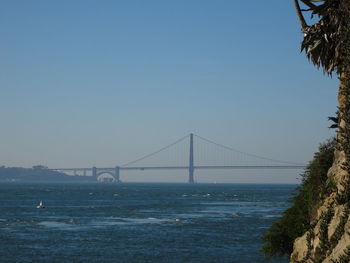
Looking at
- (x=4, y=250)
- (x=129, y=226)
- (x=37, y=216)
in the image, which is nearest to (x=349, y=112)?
(x=4, y=250)

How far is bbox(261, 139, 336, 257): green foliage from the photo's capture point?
18.0m

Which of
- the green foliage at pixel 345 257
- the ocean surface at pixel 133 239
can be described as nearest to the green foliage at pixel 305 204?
the green foliage at pixel 345 257

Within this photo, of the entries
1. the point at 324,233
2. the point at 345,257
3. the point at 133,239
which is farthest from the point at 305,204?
the point at 133,239

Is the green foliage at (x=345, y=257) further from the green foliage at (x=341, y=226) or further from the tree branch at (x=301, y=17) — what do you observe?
the tree branch at (x=301, y=17)

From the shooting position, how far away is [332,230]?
14023 mm

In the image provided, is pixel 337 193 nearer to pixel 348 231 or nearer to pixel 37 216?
pixel 348 231

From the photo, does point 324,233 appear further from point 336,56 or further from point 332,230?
point 336,56

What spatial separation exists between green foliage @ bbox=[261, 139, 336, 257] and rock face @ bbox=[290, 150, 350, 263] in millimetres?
657

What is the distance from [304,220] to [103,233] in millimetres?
38919

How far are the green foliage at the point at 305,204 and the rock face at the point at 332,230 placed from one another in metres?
0.66

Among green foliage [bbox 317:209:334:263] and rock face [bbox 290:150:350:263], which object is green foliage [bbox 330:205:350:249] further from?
green foliage [bbox 317:209:334:263]

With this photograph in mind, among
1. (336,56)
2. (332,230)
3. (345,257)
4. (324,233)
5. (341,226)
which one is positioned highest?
(336,56)

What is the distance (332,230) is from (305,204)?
6.85 meters

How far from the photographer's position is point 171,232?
56.6 meters
